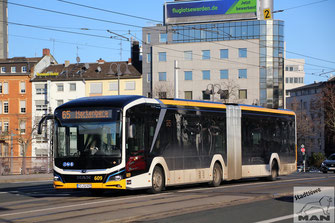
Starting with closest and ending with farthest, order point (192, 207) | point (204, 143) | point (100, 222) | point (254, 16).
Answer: point (100, 222) < point (192, 207) < point (204, 143) < point (254, 16)

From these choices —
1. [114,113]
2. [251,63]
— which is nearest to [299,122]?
[251,63]

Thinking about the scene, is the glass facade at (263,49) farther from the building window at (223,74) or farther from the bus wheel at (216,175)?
the bus wheel at (216,175)

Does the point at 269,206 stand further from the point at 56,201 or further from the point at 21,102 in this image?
the point at 21,102

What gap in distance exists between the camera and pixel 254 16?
83.6 metres

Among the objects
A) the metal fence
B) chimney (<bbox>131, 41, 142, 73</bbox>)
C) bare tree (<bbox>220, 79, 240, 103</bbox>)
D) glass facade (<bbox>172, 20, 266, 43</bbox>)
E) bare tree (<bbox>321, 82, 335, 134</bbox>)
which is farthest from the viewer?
chimney (<bbox>131, 41, 142, 73</bbox>)

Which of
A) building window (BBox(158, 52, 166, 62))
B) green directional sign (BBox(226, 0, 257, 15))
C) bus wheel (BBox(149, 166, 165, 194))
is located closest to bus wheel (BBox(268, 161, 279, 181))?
bus wheel (BBox(149, 166, 165, 194))

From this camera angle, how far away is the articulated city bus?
56.5 feet

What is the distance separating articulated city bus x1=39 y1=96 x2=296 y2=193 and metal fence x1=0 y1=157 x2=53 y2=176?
18.1m

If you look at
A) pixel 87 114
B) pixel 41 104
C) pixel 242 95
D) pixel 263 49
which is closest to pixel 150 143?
pixel 87 114

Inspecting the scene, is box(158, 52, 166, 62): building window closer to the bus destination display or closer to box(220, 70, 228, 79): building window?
box(220, 70, 228, 79): building window

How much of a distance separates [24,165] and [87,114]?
2198 centimetres

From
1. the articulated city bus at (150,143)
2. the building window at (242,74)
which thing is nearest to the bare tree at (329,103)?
the building window at (242,74)

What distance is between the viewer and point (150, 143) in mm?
18531

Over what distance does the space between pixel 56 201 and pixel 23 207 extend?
5.44 ft
